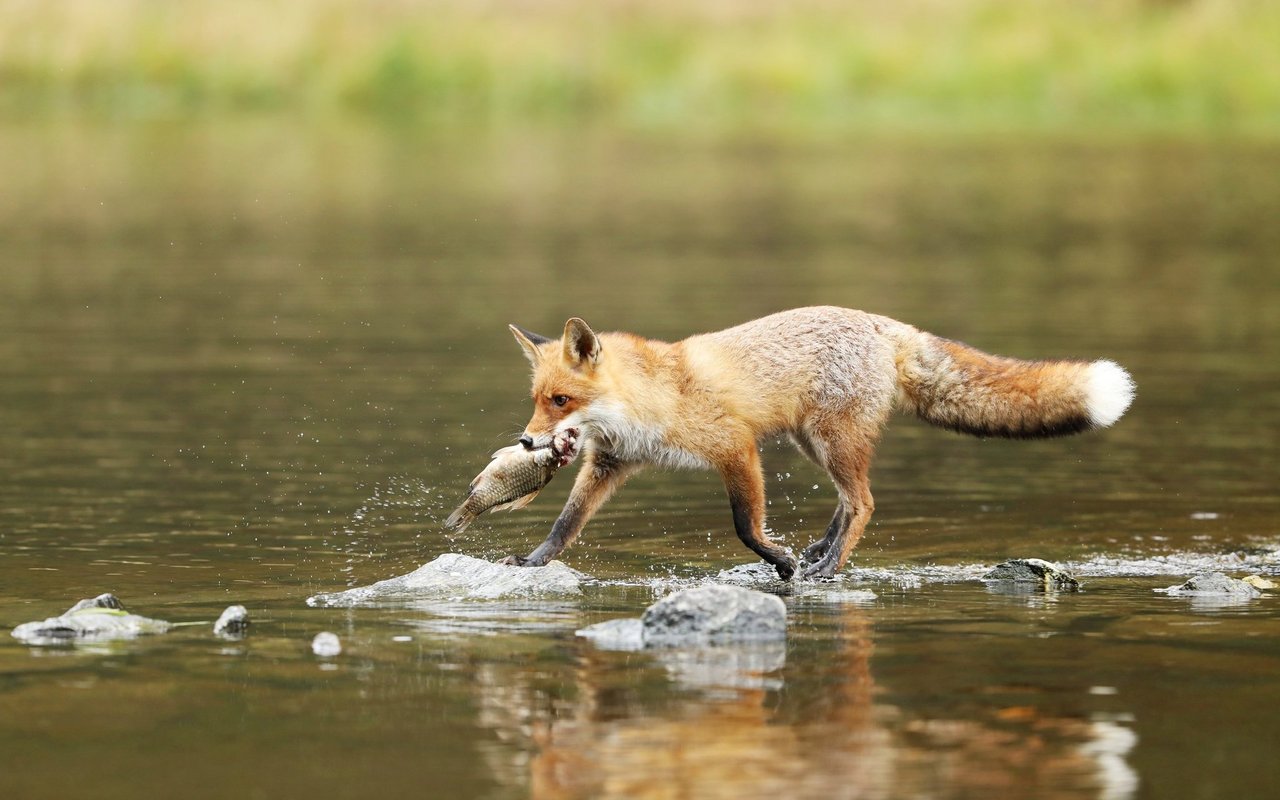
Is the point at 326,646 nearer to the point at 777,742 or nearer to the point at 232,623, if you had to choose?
the point at 232,623

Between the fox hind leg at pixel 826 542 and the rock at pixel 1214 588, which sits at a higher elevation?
the fox hind leg at pixel 826 542

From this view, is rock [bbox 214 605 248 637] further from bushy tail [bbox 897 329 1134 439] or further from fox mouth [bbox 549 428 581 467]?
bushy tail [bbox 897 329 1134 439]

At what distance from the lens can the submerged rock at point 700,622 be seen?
9.57m

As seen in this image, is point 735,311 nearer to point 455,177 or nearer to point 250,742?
point 250,742

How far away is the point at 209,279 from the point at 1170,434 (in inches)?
620

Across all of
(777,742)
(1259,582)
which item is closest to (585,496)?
(1259,582)

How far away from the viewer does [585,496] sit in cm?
1195

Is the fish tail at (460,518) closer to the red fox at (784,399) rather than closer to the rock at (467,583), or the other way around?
the rock at (467,583)

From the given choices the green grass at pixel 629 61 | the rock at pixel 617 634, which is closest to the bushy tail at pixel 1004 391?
the rock at pixel 617 634

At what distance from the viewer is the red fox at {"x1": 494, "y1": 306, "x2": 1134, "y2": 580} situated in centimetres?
1142

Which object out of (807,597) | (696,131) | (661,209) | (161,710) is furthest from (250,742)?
(696,131)

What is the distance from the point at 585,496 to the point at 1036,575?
2.88 m

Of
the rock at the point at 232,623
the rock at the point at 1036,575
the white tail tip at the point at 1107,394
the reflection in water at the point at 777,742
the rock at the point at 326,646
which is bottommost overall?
the reflection in water at the point at 777,742

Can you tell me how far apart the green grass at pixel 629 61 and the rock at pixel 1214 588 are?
45.9 m
